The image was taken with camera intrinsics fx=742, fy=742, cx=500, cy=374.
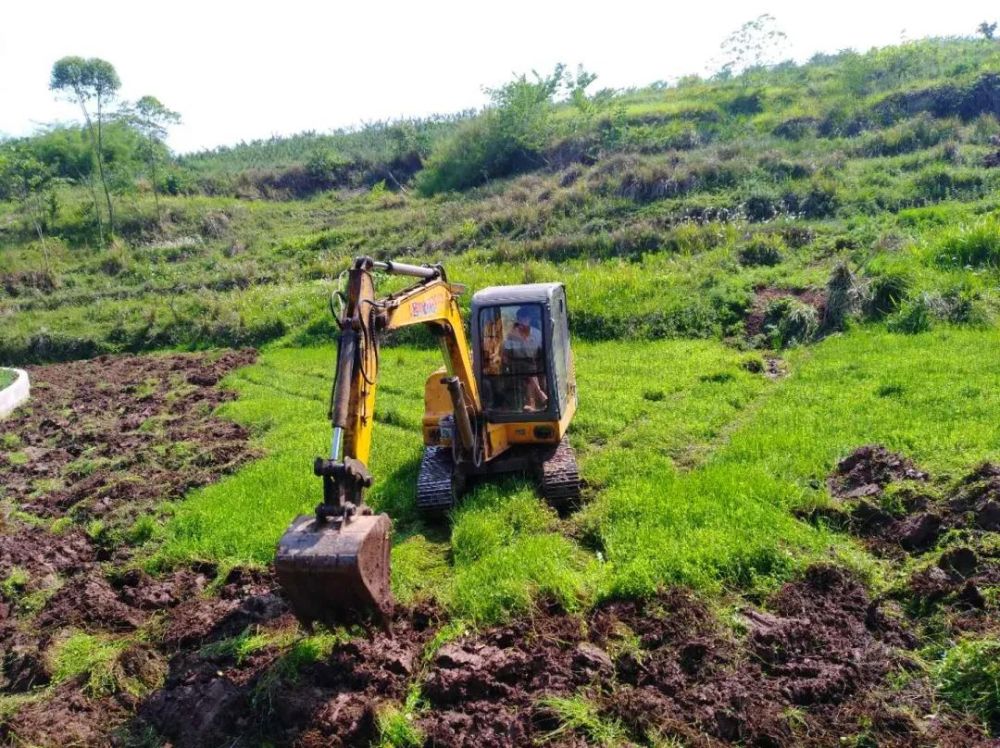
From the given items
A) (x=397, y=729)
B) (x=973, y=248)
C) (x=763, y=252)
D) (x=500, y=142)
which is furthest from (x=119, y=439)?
(x=500, y=142)

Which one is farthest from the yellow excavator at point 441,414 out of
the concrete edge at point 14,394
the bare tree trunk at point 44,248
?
the bare tree trunk at point 44,248

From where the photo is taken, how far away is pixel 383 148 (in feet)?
175

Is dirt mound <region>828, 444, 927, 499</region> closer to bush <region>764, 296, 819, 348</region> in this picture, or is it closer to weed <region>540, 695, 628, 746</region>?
weed <region>540, 695, 628, 746</region>

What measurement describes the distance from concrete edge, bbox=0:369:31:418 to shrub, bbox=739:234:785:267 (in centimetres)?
1797

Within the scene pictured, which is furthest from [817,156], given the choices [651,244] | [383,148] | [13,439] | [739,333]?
[383,148]

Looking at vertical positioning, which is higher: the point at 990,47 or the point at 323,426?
the point at 990,47

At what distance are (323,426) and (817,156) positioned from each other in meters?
21.9

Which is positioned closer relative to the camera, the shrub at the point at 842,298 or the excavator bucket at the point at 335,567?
the excavator bucket at the point at 335,567

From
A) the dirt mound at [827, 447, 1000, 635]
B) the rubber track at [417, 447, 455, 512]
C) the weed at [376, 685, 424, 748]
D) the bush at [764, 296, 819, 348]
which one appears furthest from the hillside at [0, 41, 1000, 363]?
the weed at [376, 685, 424, 748]

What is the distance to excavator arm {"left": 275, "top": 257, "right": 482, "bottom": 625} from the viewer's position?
16.5ft

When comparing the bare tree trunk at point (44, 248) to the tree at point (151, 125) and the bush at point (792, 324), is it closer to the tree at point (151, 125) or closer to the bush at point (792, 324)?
the tree at point (151, 125)

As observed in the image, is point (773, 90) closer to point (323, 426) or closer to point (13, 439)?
point (323, 426)

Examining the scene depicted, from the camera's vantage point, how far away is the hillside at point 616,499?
512cm

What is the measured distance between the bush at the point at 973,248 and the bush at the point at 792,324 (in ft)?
9.85
